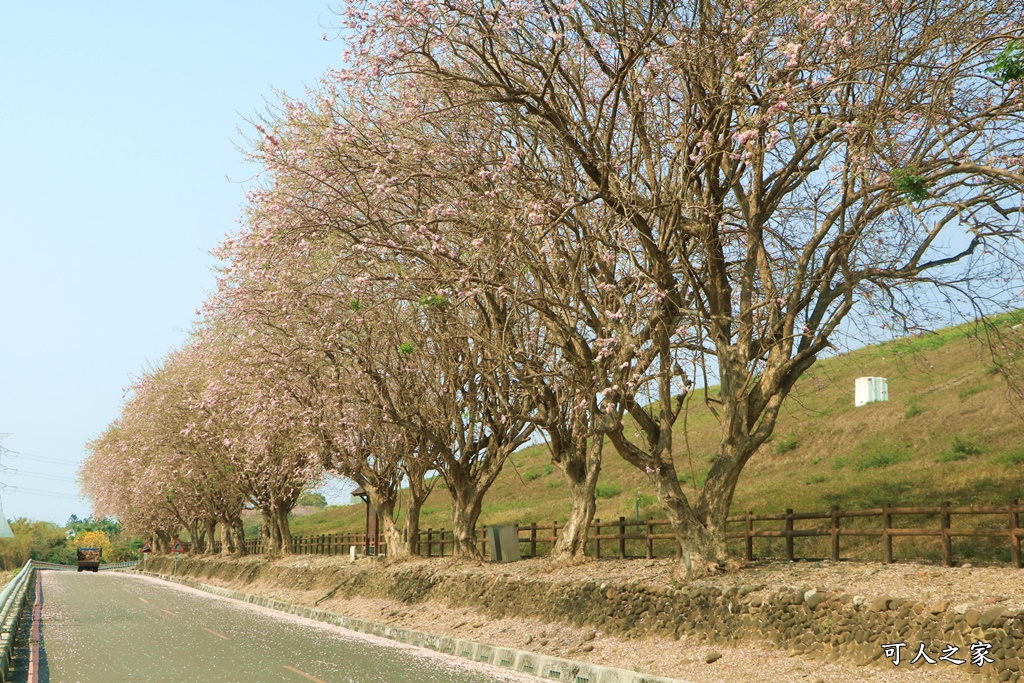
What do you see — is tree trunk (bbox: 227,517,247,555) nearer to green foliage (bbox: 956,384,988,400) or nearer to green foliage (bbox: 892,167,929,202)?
green foliage (bbox: 956,384,988,400)

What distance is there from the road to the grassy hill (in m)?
6.13

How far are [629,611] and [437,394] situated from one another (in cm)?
1068

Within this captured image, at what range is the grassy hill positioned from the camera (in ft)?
80.6

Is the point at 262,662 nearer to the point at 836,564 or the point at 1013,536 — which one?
the point at 836,564

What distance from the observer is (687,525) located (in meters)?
15.8

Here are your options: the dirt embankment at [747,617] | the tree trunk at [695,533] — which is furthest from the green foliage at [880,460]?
the tree trunk at [695,533]

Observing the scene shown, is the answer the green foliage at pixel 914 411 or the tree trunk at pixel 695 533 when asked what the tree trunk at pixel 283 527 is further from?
the tree trunk at pixel 695 533

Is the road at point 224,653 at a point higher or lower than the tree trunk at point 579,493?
lower

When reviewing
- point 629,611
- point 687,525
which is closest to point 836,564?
point 687,525

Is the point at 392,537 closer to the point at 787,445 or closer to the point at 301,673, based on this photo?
the point at 301,673

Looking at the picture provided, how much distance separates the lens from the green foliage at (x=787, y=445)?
1575 inches

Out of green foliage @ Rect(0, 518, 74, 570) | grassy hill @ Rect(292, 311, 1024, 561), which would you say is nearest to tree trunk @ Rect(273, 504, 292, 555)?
grassy hill @ Rect(292, 311, 1024, 561)

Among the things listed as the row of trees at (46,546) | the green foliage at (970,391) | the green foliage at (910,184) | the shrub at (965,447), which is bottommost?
the row of trees at (46,546)

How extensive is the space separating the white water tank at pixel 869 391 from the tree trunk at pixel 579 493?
24.7 metres
